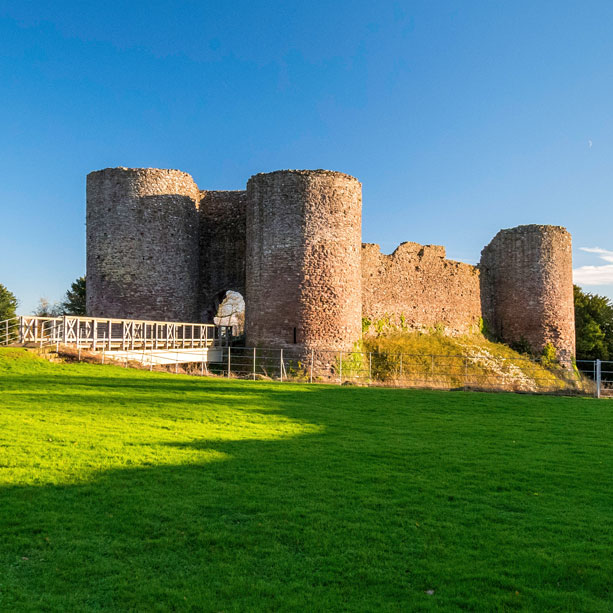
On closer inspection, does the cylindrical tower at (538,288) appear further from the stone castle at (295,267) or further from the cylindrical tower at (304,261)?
the cylindrical tower at (304,261)

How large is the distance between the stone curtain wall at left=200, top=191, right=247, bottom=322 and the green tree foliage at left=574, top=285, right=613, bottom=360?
2225cm

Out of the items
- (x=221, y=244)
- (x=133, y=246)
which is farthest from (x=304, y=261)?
(x=133, y=246)

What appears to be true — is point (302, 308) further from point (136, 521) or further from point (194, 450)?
point (136, 521)

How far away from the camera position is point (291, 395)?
508 inches

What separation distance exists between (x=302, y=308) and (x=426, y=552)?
51.9 ft

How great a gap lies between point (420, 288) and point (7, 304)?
30645 millimetres

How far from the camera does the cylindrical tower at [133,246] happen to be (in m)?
23.3

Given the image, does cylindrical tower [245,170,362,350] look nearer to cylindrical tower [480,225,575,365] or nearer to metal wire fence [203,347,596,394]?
metal wire fence [203,347,596,394]

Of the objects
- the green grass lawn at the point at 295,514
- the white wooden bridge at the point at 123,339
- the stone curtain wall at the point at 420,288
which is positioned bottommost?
the green grass lawn at the point at 295,514

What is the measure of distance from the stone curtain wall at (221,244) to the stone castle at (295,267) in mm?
45

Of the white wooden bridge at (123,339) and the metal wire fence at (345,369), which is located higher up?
the white wooden bridge at (123,339)

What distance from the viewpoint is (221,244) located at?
2594 centimetres

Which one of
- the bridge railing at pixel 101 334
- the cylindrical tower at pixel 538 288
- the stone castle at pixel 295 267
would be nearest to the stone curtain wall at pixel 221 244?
the stone castle at pixel 295 267

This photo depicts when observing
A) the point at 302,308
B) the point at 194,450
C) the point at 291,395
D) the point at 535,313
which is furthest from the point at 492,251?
the point at 194,450
